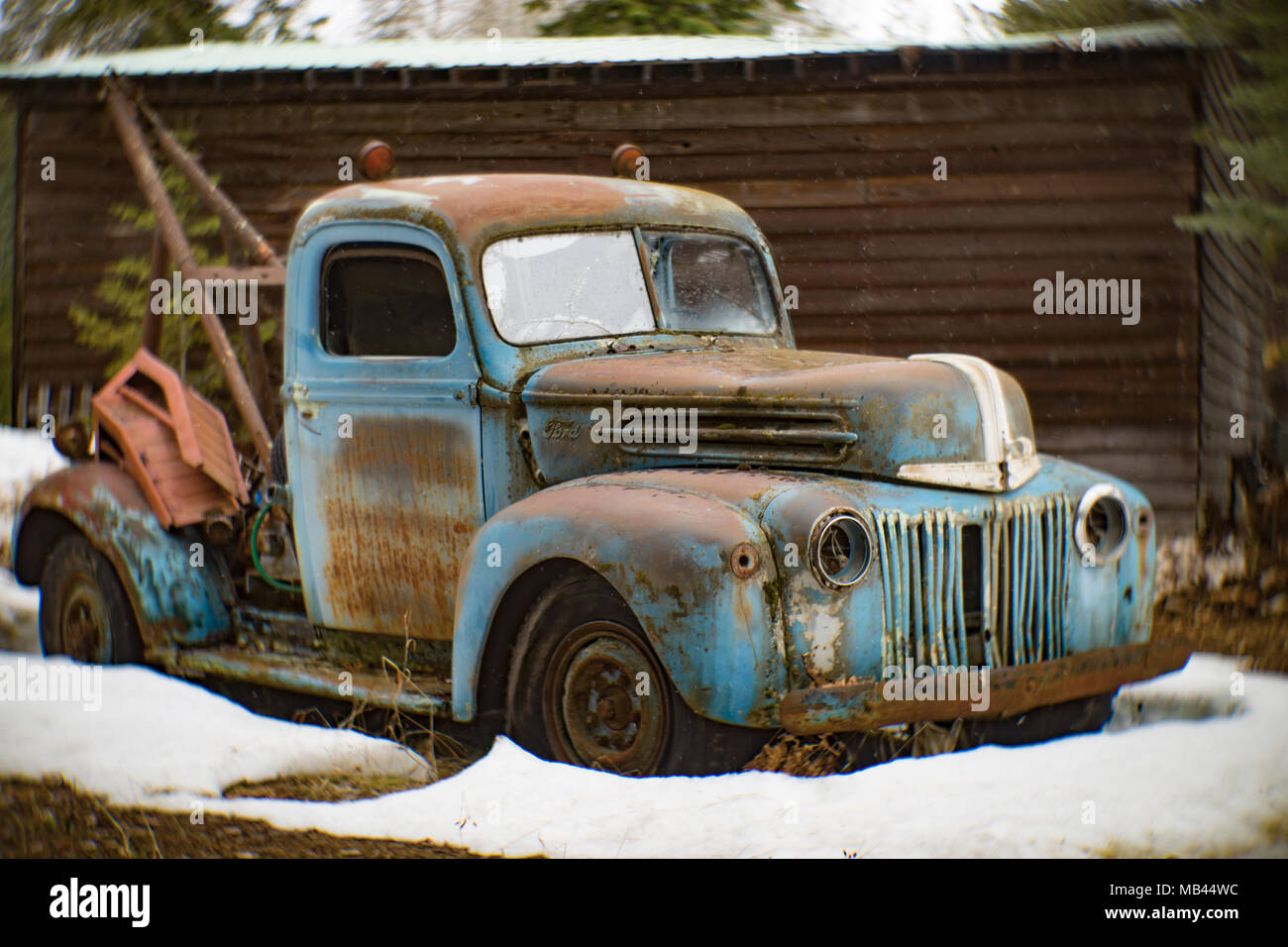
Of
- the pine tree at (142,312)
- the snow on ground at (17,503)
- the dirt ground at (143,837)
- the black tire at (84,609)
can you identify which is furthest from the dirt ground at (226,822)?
the pine tree at (142,312)

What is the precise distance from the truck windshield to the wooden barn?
398 cm

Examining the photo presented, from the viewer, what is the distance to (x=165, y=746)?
3.67 m

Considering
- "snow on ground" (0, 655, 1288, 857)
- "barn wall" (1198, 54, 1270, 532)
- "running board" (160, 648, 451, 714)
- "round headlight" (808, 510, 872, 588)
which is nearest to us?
"snow on ground" (0, 655, 1288, 857)

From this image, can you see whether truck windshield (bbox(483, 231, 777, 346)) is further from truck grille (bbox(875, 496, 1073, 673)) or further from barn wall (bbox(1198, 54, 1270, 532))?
barn wall (bbox(1198, 54, 1270, 532))

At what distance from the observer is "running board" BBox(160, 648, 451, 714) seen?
376 cm

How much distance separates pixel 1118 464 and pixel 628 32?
4062 millimetres

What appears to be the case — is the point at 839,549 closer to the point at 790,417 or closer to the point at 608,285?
the point at 790,417

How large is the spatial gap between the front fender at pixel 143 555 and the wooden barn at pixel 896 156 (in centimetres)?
408

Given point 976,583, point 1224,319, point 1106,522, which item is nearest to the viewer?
point 976,583

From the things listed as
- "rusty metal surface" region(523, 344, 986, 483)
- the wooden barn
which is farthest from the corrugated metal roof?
"rusty metal surface" region(523, 344, 986, 483)

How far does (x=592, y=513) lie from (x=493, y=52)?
5.71 meters

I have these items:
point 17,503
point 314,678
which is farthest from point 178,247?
point 17,503

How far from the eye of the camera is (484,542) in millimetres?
3393

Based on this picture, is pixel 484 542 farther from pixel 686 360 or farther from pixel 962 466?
pixel 962 466
